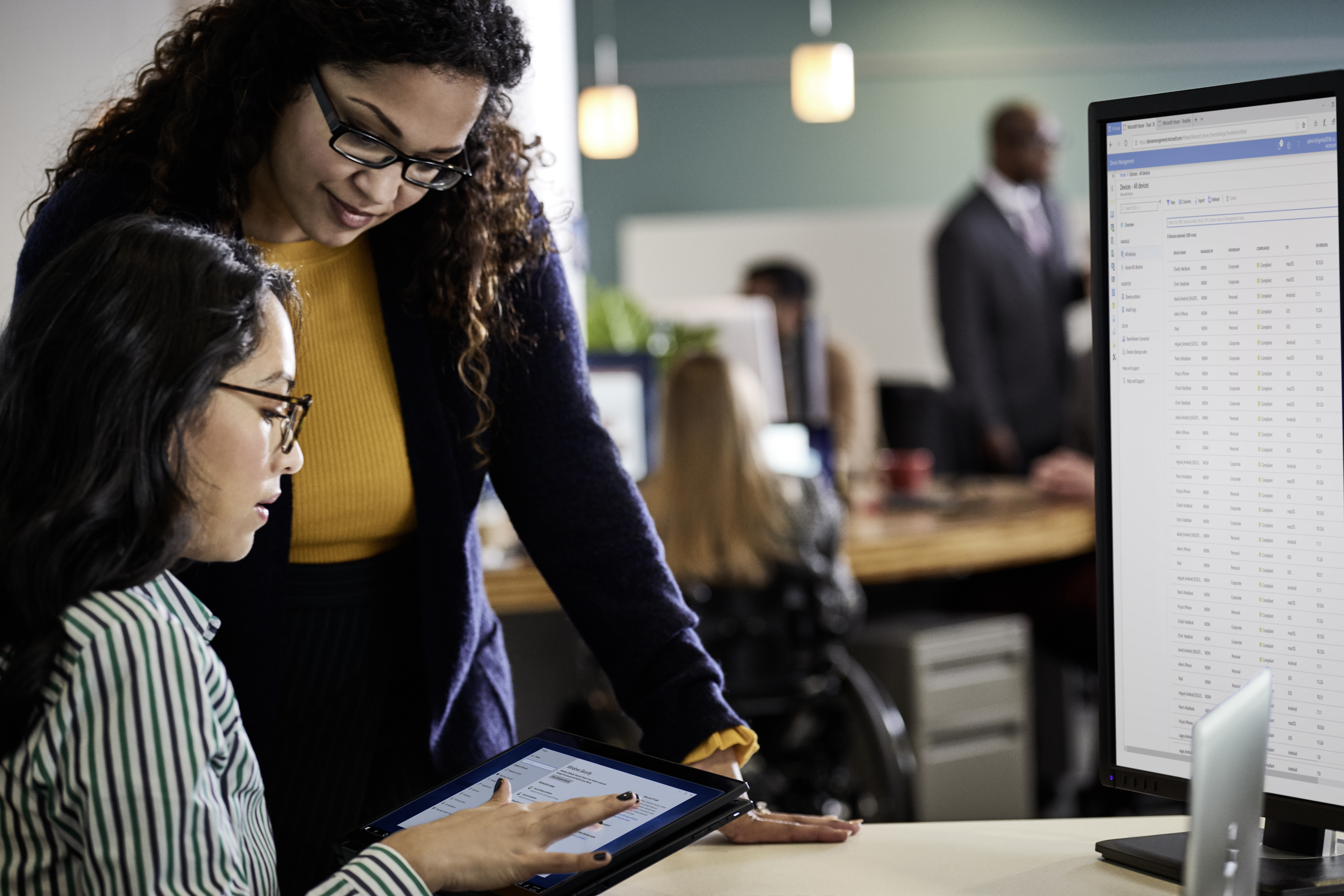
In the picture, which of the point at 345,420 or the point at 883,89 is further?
the point at 883,89

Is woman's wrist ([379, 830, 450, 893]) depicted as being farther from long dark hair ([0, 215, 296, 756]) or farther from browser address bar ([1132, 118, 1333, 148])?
browser address bar ([1132, 118, 1333, 148])

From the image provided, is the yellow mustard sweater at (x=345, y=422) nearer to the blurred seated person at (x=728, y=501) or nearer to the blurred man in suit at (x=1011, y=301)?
the blurred seated person at (x=728, y=501)

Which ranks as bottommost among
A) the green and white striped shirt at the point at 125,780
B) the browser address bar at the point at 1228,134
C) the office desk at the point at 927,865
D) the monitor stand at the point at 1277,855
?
the office desk at the point at 927,865

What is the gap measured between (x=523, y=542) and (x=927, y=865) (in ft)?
→ 1.48

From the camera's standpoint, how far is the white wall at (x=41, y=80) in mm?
1670

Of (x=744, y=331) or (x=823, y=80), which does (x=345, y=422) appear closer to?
(x=744, y=331)

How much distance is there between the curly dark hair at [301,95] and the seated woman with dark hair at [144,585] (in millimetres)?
190

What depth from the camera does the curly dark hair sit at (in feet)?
3.19

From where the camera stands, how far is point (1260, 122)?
925 mm

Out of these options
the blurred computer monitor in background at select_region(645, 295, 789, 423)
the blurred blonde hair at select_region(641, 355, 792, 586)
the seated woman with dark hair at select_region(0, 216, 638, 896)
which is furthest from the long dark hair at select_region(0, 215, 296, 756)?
the blurred computer monitor in background at select_region(645, 295, 789, 423)

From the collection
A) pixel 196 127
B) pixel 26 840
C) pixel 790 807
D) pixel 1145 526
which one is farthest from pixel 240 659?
pixel 790 807

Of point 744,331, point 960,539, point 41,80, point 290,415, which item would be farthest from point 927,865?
point 744,331

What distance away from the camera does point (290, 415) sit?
88cm

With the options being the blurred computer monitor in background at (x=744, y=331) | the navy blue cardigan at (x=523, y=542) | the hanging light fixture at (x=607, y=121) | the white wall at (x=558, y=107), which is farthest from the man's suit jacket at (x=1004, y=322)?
the navy blue cardigan at (x=523, y=542)
